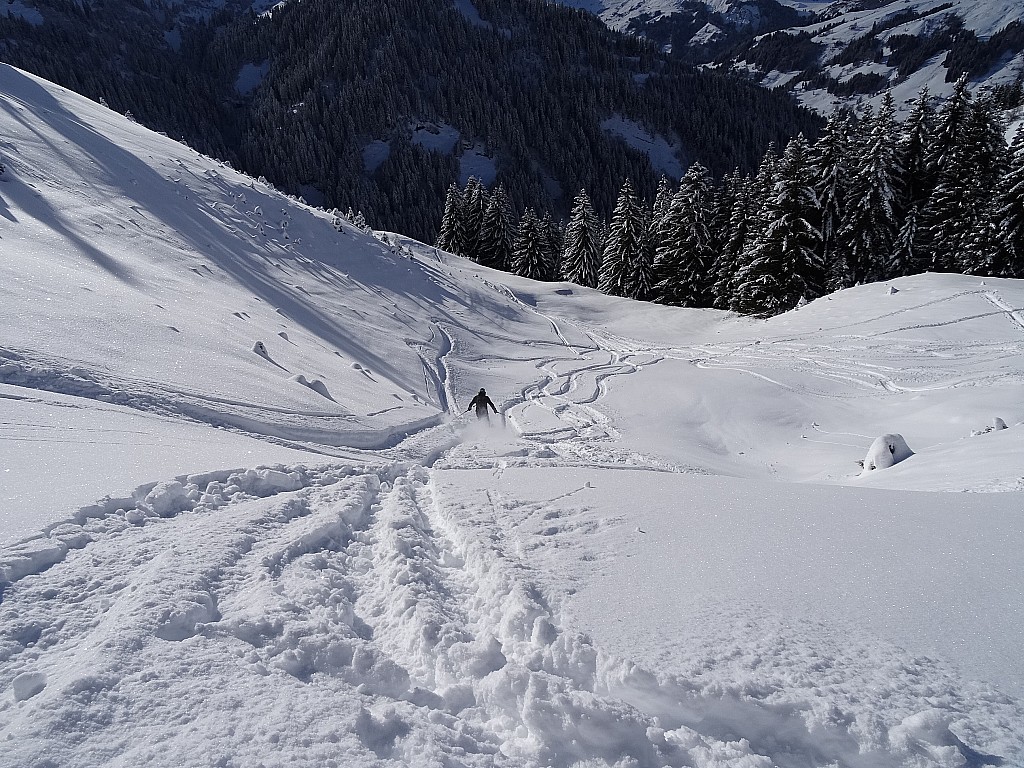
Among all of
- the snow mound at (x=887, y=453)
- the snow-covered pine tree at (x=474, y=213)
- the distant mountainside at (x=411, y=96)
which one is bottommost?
the snow mound at (x=887, y=453)

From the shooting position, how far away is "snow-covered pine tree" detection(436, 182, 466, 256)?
1873 inches

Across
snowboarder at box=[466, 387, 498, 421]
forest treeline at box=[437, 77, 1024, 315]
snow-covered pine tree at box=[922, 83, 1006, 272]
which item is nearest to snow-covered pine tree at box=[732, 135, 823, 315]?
forest treeline at box=[437, 77, 1024, 315]

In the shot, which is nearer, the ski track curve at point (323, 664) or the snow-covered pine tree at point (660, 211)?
the ski track curve at point (323, 664)

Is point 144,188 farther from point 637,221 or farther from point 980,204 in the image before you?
point 980,204

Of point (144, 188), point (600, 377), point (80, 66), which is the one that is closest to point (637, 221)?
point (600, 377)

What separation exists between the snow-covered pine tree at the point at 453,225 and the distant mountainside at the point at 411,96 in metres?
59.7

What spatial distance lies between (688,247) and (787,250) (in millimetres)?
7801

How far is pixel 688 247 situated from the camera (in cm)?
3491

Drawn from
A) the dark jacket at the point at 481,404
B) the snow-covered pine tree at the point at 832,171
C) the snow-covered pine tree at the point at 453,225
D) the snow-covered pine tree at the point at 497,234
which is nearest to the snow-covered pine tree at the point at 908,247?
the snow-covered pine tree at the point at 832,171

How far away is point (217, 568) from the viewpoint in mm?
3814

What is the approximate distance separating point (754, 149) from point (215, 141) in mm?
156047

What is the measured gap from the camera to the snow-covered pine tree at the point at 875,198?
27703mm

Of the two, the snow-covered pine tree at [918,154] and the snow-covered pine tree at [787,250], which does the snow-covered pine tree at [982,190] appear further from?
the snow-covered pine tree at [787,250]

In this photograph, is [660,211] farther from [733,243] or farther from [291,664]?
[291,664]
